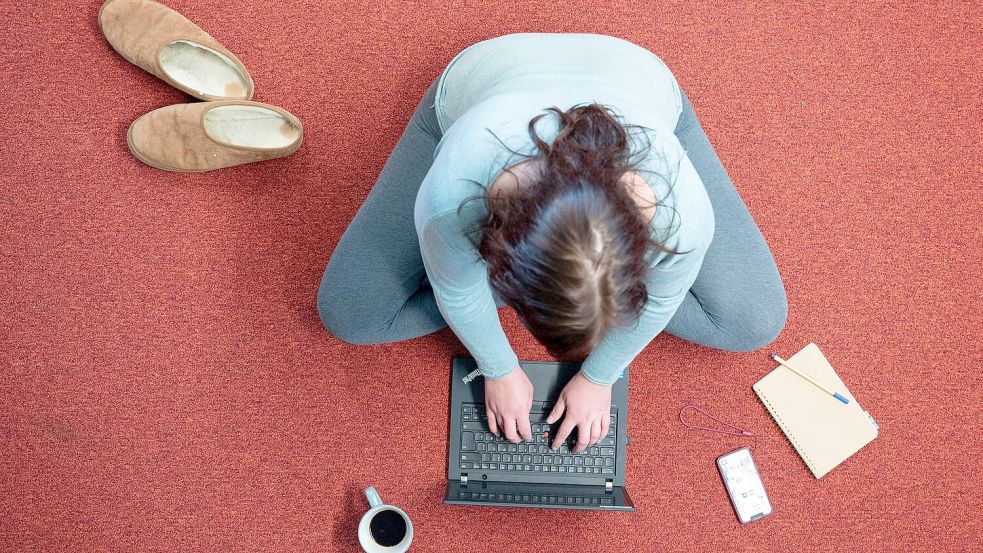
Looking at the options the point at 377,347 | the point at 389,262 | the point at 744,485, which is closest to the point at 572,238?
the point at 389,262

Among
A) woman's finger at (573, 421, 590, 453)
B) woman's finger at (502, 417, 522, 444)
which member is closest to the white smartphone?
woman's finger at (573, 421, 590, 453)

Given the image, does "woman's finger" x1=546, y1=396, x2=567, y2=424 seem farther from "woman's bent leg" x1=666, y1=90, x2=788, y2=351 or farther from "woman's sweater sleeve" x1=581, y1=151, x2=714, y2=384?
"woman's bent leg" x1=666, y1=90, x2=788, y2=351

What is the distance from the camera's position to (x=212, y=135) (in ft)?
4.18

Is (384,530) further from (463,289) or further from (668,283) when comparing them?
(668,283)

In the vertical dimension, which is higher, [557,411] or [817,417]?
[817,417]

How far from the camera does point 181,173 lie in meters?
1.34

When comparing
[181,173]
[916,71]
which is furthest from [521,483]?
[916,71]

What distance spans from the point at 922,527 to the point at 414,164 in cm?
116

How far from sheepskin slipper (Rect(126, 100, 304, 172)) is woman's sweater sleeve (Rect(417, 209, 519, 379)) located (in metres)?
0.56

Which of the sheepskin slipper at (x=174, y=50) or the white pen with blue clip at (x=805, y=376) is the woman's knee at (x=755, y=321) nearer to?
the white pen with blue clip at (x=805, y=376)

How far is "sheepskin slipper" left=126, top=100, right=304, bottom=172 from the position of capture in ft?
4.17

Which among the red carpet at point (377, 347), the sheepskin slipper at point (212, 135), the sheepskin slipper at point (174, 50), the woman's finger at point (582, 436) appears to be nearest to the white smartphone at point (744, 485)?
the red carpet at point (377, 347)

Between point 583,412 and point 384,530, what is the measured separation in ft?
1.32

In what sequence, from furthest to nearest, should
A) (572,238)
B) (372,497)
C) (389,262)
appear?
(372,497) → (389,262) → (572,238)
